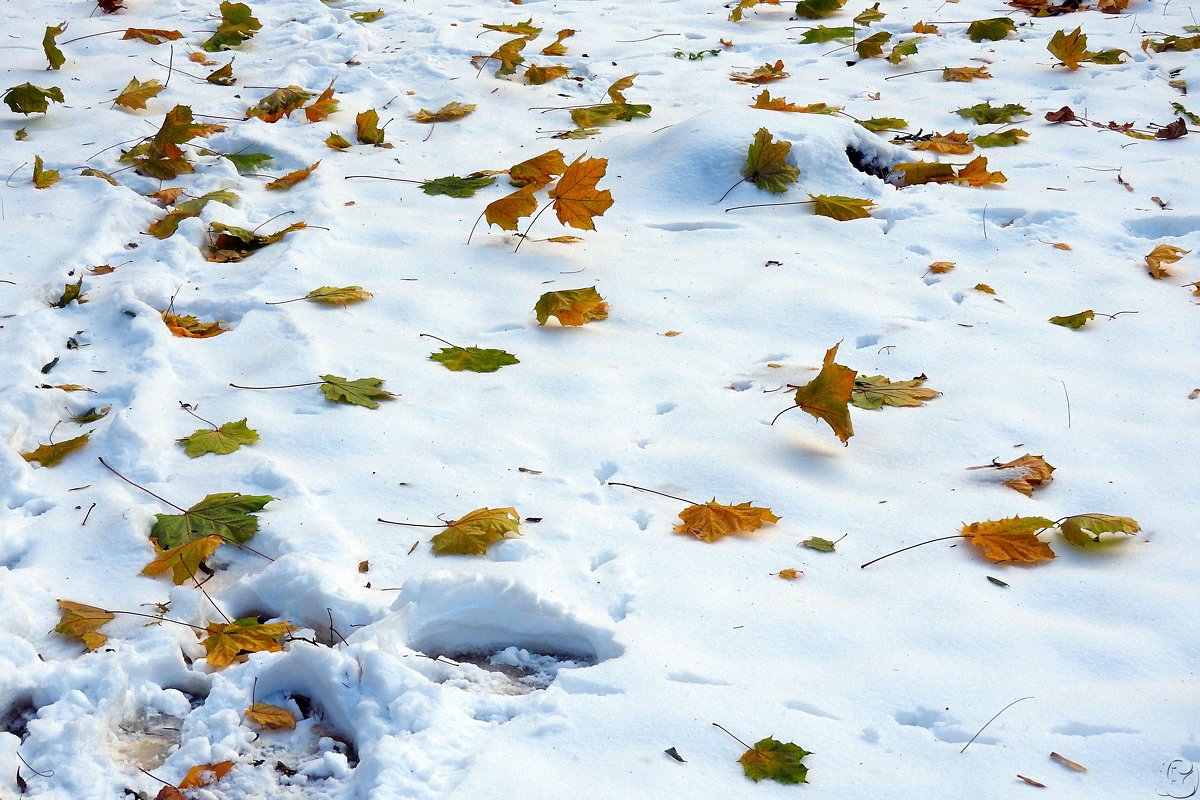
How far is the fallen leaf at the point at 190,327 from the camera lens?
271 centimetres

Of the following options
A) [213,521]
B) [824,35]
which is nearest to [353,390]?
[213,521]

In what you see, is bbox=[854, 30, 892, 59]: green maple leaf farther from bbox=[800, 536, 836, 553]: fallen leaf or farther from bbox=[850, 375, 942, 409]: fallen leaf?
bbox=[800, 536, 836, 553]: fallen leaf

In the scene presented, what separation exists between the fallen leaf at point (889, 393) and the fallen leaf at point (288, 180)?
211 centimetres

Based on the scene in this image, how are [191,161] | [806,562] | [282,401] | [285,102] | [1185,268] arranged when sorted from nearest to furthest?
[806,562] → [282,401] → [1185,268] → [191,161] → [285,102]

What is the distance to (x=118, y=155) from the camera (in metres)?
3.58

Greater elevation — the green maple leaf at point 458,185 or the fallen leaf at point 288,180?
the fallen leaf at point 288,180

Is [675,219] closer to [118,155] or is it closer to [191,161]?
[191,161]

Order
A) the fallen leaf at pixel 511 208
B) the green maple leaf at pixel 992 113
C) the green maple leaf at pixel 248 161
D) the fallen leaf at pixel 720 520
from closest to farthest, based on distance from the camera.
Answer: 1. the fallen leaf at pixel 720 520
2. the fallen leaf at pixel 511 208
3. the green maple leaf at pixel 248 161
4. the green maple leaf at pixel 992 113

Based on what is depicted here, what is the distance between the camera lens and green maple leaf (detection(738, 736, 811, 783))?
1.51 m

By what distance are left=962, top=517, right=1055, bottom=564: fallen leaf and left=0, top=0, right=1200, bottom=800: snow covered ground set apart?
0.10ft

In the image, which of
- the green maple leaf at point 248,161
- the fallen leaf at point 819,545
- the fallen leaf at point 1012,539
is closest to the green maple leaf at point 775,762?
the fallen leaf at point 819,545

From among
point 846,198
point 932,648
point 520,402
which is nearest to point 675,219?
point 846,198

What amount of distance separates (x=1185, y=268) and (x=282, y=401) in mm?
2609

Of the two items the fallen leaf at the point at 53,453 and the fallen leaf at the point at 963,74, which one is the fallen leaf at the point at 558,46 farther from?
the fallen leaf at the point at 53,453
